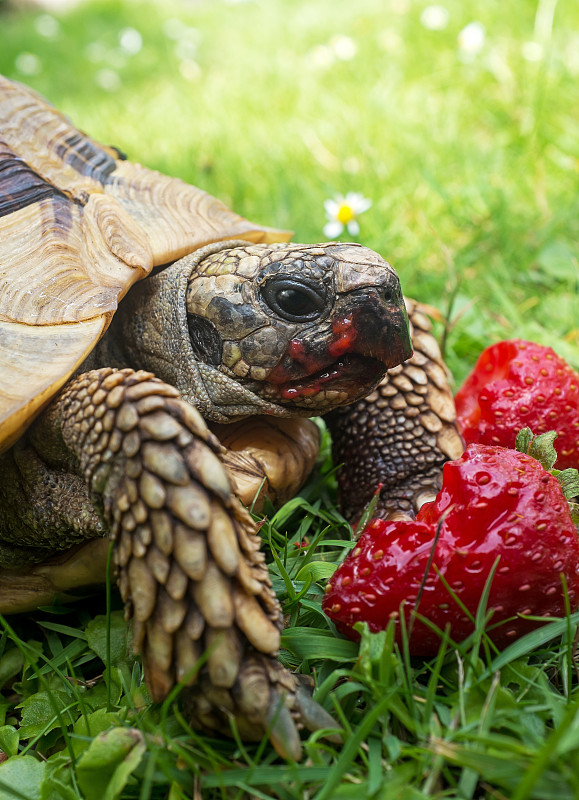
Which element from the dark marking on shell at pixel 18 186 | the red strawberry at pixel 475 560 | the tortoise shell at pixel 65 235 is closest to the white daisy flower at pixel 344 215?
the tortoise shell at pixel 65 235

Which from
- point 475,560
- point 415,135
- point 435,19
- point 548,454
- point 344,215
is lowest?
point 475,560

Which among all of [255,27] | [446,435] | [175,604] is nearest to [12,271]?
[175,604]

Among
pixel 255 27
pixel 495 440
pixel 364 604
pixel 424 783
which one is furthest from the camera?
pixel 255 27

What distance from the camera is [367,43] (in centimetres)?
531

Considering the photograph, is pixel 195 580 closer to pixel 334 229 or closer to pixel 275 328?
pixel 275 328

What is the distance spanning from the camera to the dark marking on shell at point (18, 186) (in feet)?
5.61

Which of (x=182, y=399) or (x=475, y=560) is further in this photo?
(x=182, y=399)

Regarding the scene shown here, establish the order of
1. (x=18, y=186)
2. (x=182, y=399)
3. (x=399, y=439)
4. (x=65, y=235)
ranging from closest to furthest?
(x=182, y=399) → (x=65, y=235) → (x=18, y=186) → (x=399, y=439)

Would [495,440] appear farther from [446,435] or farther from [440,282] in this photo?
[440,282]

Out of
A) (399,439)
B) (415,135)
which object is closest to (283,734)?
(399,439)

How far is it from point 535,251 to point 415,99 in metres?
1.80

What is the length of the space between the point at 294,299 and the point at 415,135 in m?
2.77

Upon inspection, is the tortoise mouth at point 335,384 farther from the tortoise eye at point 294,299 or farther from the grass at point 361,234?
the grass at point 361,234

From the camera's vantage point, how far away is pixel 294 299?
1.53 m
